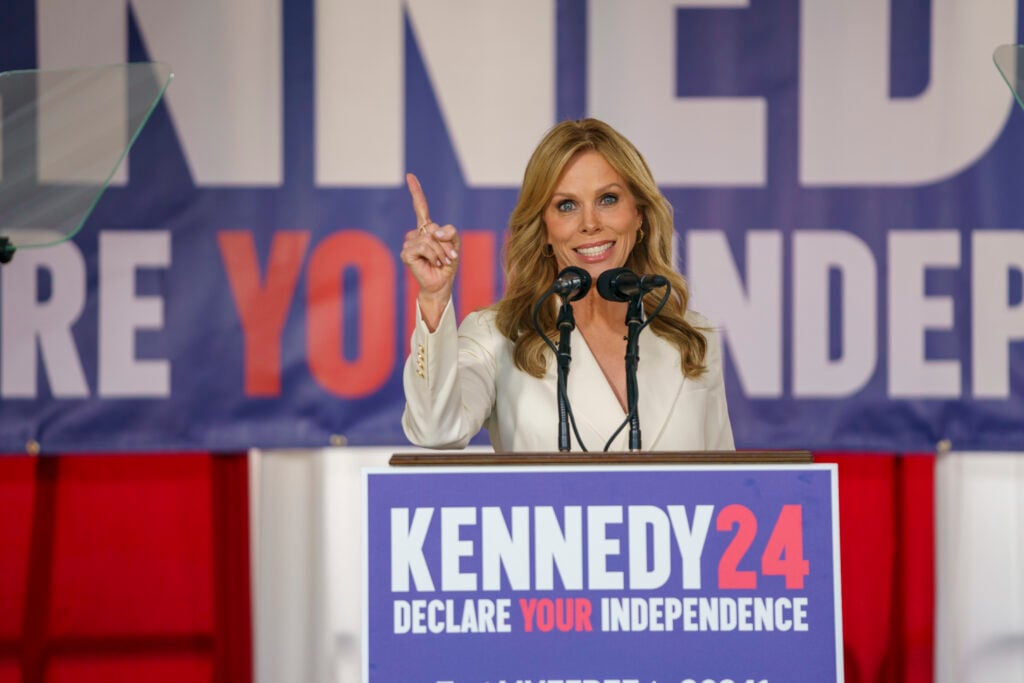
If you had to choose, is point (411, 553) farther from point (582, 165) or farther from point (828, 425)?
point (828, 425)

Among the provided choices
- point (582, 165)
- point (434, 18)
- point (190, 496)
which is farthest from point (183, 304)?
point (582, 165)

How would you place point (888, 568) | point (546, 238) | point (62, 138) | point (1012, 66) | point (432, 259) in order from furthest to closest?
point (888, 568), point (546, 238), point (62, 138), point (1012, 66), point (432, 259)

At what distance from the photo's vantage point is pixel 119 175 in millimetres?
3326

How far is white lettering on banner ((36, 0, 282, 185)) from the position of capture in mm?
3328

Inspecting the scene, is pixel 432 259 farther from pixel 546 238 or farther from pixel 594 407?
pixel 546 238

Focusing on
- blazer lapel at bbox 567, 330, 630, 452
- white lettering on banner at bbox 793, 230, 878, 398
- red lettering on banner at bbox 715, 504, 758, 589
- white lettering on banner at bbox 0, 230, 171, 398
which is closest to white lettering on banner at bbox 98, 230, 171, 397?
white lettering on banner at bbox 0, 230, 171, 398

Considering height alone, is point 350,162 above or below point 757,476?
above

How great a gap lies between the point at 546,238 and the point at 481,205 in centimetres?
109

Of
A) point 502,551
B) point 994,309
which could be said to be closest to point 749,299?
point 994,309

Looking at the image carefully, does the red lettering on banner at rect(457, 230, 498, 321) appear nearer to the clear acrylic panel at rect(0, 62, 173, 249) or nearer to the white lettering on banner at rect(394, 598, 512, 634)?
the clear acrylic panel at rect(0, 62, 173, 249)

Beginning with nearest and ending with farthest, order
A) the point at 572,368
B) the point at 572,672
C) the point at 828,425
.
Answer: the point at 572,672 → the point at 572,368 → the point at 828,425

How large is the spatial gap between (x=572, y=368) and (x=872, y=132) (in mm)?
1616

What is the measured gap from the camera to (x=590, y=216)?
2205 mm

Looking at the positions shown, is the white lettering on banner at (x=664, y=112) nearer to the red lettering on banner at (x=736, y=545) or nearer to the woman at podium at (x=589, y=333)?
the woman at podium at (x=589, y=333)
